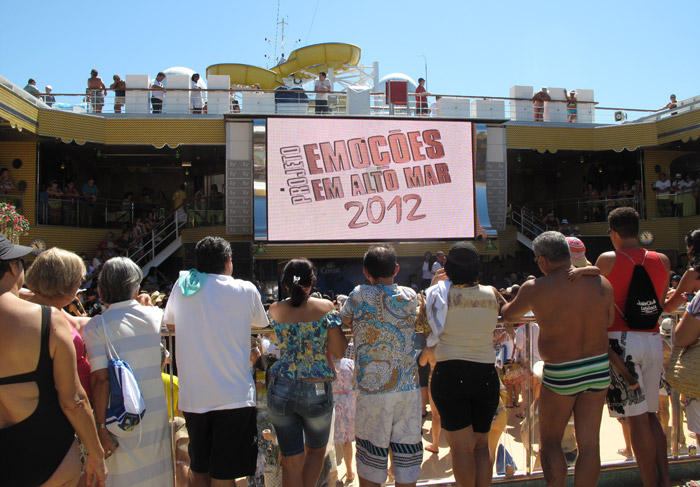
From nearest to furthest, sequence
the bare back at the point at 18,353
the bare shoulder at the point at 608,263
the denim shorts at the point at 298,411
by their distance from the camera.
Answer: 1. the bare back at the point at 18,353
2. the denim shorts at the point at 298,411
3. the bare shoulder at the point at 608,263

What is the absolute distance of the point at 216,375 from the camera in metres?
2.76

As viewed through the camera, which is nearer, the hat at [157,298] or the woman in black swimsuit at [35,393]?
the woman in black swimsuit at [35,393]

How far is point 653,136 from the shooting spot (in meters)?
15.9

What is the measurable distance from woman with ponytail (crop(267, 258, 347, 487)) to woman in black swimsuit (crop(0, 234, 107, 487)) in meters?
0.93

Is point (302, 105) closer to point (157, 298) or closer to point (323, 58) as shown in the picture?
point (323, 58)

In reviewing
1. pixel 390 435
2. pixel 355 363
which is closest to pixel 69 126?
pixel 355 363

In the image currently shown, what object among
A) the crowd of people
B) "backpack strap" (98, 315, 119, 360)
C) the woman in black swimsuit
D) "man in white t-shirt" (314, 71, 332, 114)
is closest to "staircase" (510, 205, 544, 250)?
"man in white t-shirt" (314, 71, 332, 114)

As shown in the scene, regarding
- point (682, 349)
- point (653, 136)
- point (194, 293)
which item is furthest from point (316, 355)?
point (653, 136)

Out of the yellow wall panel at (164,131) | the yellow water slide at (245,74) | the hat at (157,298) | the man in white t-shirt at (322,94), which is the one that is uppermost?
the yellow water slide at (245,74)

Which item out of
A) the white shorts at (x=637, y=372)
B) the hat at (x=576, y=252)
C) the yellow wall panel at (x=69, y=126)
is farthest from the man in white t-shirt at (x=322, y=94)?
the white shorts at (x=637, y=372)

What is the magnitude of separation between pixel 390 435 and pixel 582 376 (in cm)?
112

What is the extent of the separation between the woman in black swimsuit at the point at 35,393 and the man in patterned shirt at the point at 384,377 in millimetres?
1347

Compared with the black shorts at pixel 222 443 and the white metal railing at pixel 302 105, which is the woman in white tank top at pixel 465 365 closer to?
the black shorts at pixel 222 443

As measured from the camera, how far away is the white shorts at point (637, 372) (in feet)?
10.6
